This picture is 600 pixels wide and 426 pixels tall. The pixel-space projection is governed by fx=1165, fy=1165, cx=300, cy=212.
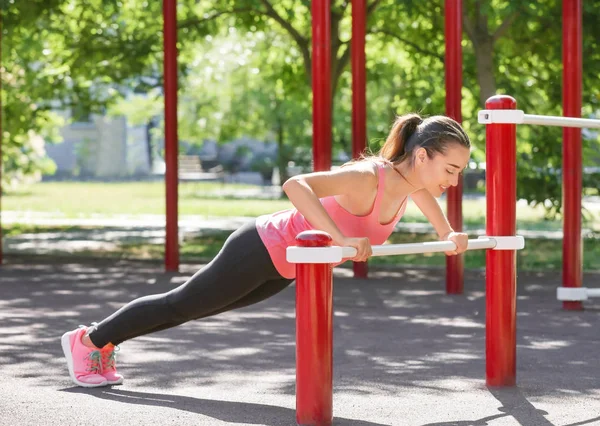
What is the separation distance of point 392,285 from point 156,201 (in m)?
15.9

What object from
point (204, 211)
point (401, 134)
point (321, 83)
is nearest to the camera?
point (401, 134)

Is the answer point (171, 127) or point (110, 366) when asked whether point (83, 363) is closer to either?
point (110, 366)

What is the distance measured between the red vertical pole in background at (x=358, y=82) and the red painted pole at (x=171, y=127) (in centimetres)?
159

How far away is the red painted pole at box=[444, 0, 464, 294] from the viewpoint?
28.8ft

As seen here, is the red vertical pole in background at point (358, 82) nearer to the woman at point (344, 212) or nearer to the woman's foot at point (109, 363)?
the woman's foot at point (109, 363)

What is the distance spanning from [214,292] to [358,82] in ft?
18.8

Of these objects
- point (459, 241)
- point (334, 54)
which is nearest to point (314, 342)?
point (459, 241)

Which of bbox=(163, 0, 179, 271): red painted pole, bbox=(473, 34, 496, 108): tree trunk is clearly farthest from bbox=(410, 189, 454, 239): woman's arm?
bbox=(473, 34, 496, 108): tree trunk

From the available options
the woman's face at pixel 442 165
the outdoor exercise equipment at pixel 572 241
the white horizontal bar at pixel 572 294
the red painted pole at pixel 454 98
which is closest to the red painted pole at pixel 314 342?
the woman's face at pixel 442 165

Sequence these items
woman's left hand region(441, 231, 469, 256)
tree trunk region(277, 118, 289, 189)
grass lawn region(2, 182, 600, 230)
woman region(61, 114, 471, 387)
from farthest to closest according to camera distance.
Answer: tree trunk region(277, 118, 289, 189) < grass lawn region(2, 182, 600, 230) < woman's left hand region(441, 231, 469, 256) < woman region(61, 114, 471, 387)

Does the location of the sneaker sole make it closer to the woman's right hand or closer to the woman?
the woman

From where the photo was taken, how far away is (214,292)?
4500mm

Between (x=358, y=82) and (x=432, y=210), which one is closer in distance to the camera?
(x=432, y=210)

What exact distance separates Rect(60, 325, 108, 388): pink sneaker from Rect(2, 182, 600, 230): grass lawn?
1195 cm
